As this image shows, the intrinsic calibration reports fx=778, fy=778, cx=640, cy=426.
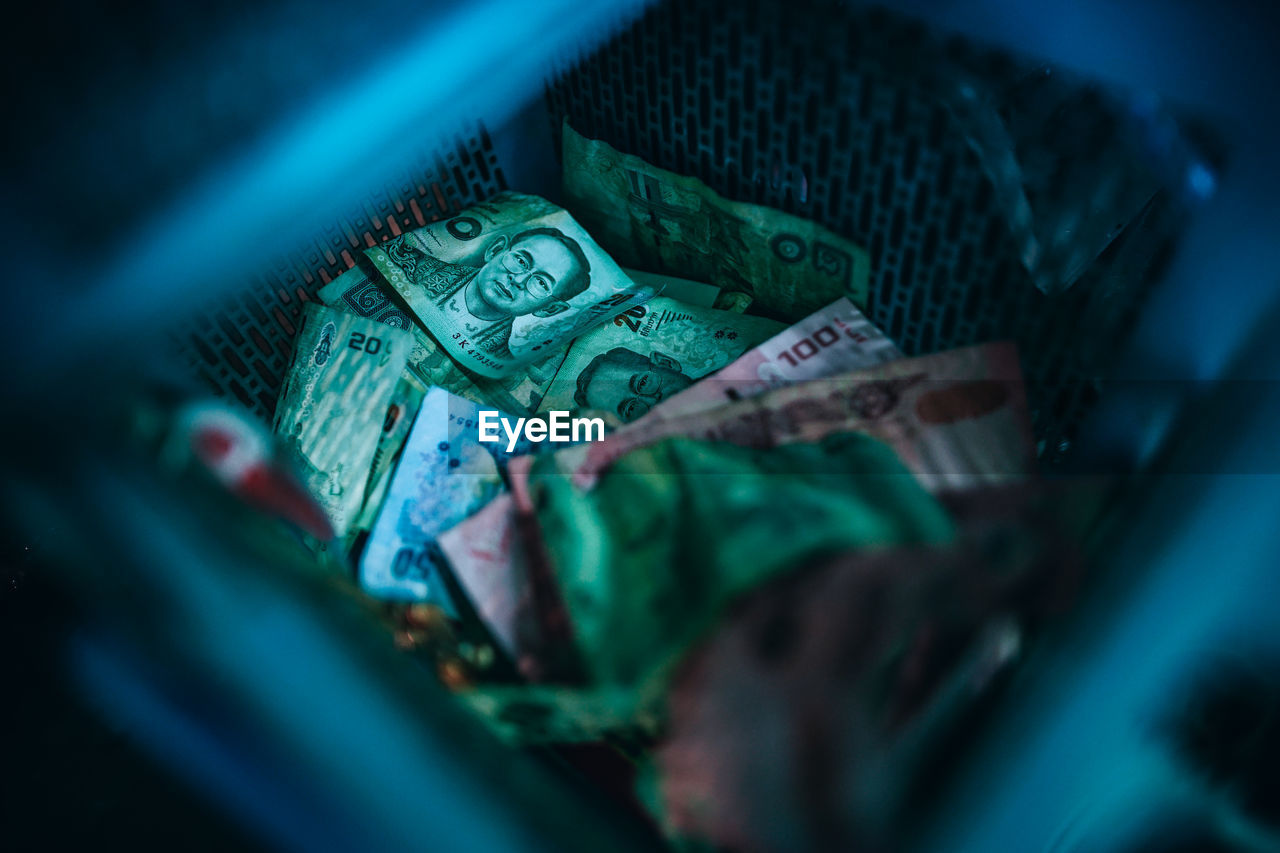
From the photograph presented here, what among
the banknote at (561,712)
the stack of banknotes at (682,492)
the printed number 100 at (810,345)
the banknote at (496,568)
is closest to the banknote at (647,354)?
the stack of banknotes at (682,492)

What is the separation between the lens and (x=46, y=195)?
370 mm

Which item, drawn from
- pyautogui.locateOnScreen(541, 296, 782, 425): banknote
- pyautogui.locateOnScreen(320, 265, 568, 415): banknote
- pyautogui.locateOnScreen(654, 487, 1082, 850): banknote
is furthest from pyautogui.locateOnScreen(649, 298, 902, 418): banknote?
pyautogui.locateOnScreen(654, 487, 1082, 850): banknote

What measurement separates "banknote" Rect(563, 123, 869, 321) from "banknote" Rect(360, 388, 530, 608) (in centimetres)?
29

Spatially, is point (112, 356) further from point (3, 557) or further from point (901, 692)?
point (3, 557)

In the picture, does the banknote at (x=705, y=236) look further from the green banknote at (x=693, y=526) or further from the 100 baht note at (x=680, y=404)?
the green banknote at (x=693, y=526)

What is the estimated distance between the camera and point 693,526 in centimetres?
50

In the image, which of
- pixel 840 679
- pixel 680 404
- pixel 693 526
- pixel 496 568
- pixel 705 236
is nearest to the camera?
pixel 840 679

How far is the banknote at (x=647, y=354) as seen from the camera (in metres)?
0.90

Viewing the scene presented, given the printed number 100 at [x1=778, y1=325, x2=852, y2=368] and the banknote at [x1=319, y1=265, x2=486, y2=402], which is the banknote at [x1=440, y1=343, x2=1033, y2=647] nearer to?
the printed number 100 at [x1=778, y1=325, x2=852, y2=368]

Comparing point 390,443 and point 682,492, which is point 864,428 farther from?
point 390,443

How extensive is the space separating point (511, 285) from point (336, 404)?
25 centimetres

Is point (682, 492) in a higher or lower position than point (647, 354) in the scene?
higher

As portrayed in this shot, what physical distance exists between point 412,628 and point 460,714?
0.16 m

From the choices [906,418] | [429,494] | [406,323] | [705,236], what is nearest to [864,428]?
[906,418]
